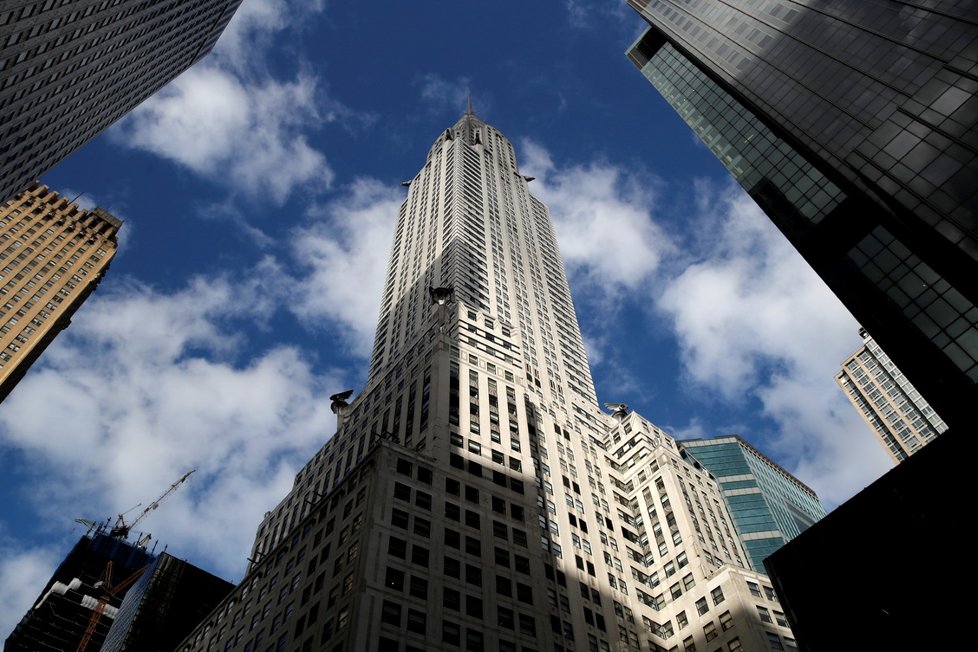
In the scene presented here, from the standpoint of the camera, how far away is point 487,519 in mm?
69750

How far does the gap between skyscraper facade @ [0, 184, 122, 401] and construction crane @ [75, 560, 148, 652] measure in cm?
7642

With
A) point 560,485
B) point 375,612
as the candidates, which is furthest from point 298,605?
point 560,485

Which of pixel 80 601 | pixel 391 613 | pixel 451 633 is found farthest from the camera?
pixel 80 601

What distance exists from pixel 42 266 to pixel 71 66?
61.0 meters

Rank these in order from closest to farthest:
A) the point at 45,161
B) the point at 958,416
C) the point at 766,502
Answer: the point at 958,416 < the point at 45,161 < the point at 766,502

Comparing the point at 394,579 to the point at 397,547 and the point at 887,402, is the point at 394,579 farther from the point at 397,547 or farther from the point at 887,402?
the point at 887,402

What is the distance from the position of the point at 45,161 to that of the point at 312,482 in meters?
57.1

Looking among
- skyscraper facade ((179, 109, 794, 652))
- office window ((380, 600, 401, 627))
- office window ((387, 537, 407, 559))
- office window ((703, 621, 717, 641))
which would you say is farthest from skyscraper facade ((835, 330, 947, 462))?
office window ((380, 600, 401, 627))

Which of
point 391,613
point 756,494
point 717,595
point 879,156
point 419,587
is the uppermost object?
point 756,494

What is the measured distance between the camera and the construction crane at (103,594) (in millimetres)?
168875

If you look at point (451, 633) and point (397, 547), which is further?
point (397, 547)

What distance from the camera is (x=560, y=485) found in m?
83.4

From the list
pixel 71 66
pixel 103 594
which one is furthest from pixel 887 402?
pixel 103 594

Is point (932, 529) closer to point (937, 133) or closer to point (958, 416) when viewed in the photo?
point (958, 416)
